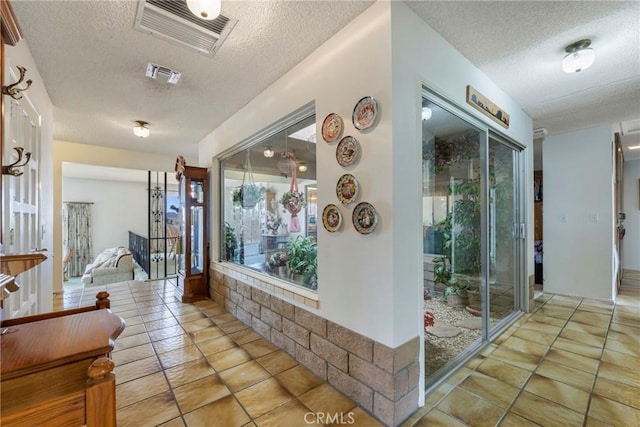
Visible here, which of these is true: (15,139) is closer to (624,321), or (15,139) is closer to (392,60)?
(392,60)

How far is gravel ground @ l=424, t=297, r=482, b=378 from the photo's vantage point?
1.95 meters

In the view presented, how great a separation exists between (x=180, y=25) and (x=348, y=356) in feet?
7.84

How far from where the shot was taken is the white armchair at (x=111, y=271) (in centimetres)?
512

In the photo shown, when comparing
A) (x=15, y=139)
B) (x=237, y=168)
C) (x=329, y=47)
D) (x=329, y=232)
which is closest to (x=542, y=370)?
(x=329, y=232)

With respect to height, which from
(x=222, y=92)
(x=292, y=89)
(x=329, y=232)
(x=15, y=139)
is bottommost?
(x=329, y=232)

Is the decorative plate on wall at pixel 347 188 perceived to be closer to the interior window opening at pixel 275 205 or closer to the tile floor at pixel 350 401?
the interior window opening at pixel 275 205

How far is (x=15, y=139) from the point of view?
1709 millimetres

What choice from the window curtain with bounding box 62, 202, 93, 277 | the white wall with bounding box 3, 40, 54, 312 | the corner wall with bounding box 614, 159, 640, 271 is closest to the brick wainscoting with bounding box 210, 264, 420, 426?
the white wall with bounding box 3, 40, 54, 312

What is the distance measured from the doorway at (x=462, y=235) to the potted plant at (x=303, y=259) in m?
0.85

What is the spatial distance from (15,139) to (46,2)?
86cm

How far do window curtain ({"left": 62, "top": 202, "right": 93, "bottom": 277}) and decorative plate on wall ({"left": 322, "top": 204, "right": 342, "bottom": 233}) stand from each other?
8468 mm

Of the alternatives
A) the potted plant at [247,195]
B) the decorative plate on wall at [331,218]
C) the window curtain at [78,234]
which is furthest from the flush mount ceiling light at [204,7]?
the window curtain at [78,234]

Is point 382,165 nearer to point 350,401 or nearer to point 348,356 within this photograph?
Result: point 348,356

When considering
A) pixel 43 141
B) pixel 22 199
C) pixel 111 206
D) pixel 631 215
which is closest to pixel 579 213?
pixel 631 215
